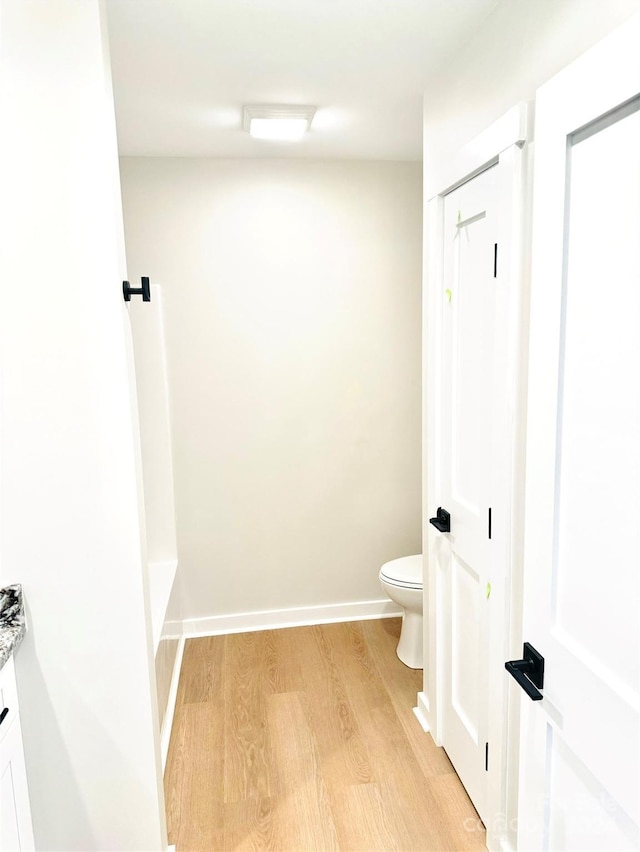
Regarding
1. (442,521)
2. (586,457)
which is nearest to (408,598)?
(442,521)

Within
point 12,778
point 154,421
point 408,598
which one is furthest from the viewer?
point 154,421

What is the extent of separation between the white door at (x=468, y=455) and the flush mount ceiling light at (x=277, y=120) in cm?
80

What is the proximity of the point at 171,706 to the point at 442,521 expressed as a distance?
4.76 feet

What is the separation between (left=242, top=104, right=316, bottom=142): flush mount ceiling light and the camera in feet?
7.53

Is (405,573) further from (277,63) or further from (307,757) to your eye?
(277,63)

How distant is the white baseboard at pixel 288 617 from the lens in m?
3.23

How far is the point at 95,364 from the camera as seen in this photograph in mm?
1505

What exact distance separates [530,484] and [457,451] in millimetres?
795

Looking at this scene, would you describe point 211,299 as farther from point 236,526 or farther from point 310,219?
point 236,526

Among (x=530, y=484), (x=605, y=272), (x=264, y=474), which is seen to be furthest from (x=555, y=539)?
(x=264, y=474)

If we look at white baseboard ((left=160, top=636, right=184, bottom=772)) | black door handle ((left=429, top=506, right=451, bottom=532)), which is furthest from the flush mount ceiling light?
white baseboard ((left=160, top=636, right=184, bottom=772))

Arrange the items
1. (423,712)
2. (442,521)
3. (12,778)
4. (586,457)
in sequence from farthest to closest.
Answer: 1. (423,712)
2. (442,521)
3. (12,778)
4. (586,457)

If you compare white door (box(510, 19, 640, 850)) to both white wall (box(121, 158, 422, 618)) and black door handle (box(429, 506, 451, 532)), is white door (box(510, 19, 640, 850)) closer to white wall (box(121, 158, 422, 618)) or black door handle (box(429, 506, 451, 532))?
black door handle (box(429, 506, 451, 532))

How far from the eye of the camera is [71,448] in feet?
5.02
